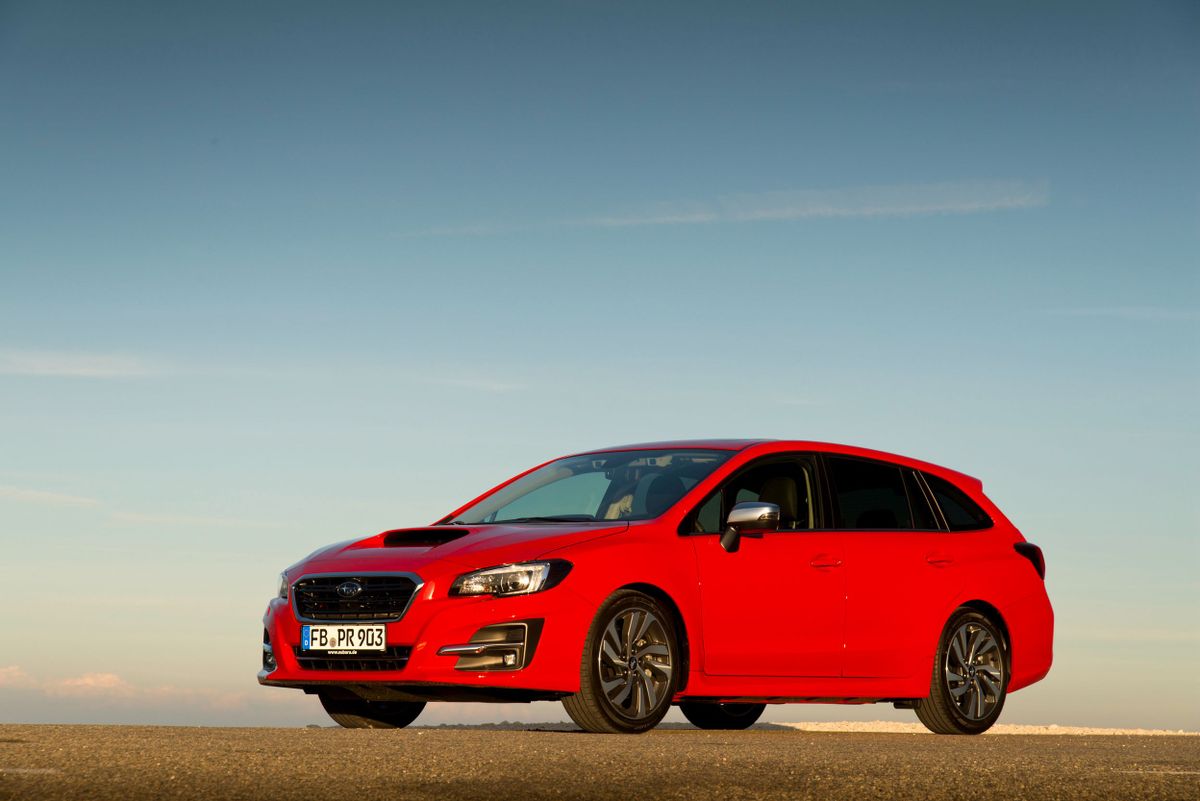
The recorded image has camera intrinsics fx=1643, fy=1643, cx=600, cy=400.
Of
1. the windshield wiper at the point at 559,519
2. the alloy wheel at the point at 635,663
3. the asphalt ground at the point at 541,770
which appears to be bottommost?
the asphalt ground at the point at 541,770

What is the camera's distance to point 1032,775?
7035 mm

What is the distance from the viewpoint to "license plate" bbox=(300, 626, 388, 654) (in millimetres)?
9664

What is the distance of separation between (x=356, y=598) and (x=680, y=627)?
1.96 m

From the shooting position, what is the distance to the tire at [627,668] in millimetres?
9461

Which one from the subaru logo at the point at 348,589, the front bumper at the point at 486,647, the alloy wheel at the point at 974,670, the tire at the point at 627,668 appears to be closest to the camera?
the front bumper at the point at 486,647

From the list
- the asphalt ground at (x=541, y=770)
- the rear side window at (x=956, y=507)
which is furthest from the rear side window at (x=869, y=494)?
the asphalt ground at (x=541, y=770)

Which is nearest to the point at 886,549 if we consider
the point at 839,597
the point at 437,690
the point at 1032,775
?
the point at 839,597

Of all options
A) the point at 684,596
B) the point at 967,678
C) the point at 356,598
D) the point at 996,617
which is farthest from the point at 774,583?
the point at 356,598

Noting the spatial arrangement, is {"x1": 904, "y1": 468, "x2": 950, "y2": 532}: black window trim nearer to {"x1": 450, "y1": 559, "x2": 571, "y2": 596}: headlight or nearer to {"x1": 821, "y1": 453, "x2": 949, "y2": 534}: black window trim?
{"x1": 821, "y1": 453, "x2": 949, "y2": 534}: black window trim

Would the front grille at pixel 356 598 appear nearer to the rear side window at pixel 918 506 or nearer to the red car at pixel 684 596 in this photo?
the red car at pixel 684 596

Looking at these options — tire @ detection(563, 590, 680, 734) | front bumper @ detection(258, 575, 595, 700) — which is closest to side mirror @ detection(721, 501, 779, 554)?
tire @ detection(563, 590, 680, 734)

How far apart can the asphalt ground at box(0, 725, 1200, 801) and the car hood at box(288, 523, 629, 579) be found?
4.12 feet

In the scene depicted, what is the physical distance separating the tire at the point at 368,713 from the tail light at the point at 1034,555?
4793mm

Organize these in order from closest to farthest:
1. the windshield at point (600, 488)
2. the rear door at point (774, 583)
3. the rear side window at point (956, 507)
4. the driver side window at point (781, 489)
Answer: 1. the rear door at point (774, 583)
2. the windshield at point (600, 488)
3. the driver side window at point (781, 489)
4. the rear side window at point (956, 507)
